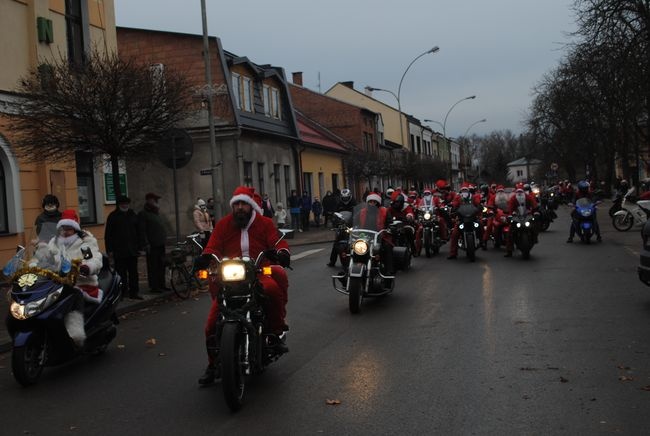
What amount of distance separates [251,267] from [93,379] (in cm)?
228

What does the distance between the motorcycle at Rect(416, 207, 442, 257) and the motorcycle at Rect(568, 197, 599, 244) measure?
3.86 m

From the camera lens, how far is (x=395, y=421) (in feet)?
16.4

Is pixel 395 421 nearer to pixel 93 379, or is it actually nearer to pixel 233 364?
pixel 233 364

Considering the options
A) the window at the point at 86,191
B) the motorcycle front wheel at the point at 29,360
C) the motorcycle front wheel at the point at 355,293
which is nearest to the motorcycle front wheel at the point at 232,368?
the motorcycle front wheel at the point at 29,360

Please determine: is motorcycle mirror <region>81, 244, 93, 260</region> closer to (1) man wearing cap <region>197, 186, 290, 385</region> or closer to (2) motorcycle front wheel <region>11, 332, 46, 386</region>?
(2) motorcycle front wheel <region>11, 332, 46, 386</region>

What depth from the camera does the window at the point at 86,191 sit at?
18.2 metres

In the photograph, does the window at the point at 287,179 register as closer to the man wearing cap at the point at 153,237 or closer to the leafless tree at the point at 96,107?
the man wearing cap at the point at 153,237

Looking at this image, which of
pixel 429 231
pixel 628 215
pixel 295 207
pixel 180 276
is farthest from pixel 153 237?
pixel 295 207

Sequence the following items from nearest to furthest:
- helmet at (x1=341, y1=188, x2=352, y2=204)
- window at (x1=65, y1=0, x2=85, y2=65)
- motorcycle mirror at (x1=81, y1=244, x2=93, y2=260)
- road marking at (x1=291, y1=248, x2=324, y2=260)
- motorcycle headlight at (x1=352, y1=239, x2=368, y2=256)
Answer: motorcycle mirror at (x1=81, y1=244, x2=93, y2=260) < motorcycle headlight at (x1=352, y1=239, x2=368, y2=256) < helmet at (x1=341, y1=188, x2=352, y2=204) < window at (x1=65, y1=0, x2=85, y2=65) < road marking at (x1=291, y1=248, x2=324, y2=260)

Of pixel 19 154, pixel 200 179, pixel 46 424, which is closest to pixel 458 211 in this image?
pixel 19 154

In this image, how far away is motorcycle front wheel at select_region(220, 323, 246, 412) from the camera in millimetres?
5293

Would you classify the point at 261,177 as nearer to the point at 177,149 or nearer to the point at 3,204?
the point at 3,204

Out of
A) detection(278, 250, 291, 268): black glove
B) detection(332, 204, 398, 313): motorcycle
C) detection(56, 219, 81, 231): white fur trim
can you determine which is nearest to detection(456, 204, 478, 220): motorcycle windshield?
detection(332, 204, 398, 313): motorcycle

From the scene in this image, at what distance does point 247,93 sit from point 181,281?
62.6ft
